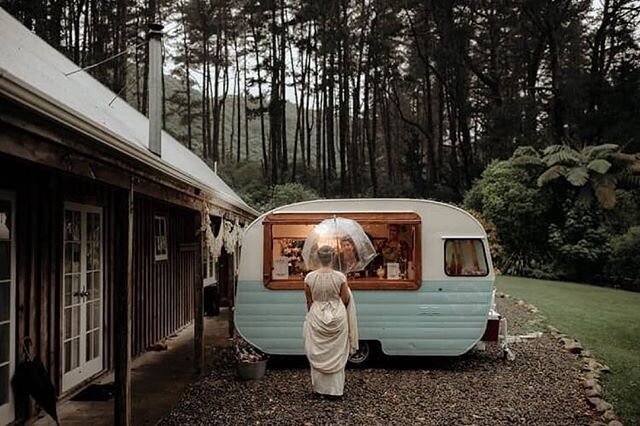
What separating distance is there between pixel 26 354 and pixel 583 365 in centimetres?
638

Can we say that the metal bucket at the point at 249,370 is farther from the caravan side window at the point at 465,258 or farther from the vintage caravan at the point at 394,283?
the caravan side window at the point at 465,258

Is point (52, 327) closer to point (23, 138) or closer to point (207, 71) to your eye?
point (23, 138)

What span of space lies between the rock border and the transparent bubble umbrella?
281 cm

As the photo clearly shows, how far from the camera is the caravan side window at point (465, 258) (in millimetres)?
6926

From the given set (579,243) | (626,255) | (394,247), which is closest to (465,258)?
(394,247)

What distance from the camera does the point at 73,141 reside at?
2.92 m

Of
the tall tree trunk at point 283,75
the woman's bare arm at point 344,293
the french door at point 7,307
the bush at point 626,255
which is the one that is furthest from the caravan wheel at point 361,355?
the tall tree trunk at point 283,75

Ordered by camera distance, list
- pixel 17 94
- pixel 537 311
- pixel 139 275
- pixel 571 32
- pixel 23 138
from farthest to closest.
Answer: pixel 571 32
pixel 537 311
pixel 139 275
pixel 23 138
pixel 17 94

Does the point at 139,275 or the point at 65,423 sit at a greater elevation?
the point at 139,275

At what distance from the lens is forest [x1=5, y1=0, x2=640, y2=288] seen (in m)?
16.3

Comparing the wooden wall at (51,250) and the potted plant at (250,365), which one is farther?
the potted plant at (250,365)

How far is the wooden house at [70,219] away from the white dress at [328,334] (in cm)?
164

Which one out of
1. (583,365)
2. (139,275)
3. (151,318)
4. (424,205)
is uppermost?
(424,205)

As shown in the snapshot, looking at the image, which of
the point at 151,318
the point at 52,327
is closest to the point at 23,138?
the point at 52,327
